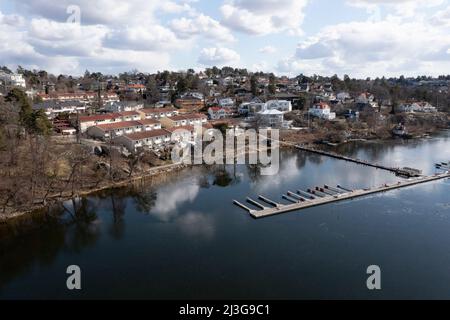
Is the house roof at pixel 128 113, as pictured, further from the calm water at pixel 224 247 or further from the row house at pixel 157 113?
the calm water at pixel 224 247

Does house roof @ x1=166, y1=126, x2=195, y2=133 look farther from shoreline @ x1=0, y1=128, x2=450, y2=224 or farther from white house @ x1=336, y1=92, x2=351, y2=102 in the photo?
white house @ x1=336, y1=92, x2=351, y2=102

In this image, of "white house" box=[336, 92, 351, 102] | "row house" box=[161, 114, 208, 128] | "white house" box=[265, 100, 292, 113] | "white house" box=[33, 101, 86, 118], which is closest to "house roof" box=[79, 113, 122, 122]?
"row house" box=[161, 114, 208, 128]

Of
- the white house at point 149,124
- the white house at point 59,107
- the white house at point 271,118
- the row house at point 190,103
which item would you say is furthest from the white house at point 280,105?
the white house at point 59,107

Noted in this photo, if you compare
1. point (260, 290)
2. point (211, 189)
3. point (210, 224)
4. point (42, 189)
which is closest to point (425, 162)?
point (211, 189)

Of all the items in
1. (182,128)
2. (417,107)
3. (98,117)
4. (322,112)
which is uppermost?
(417,107)

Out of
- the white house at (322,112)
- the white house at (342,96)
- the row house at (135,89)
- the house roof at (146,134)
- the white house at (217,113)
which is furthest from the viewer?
the white house at (342,96)

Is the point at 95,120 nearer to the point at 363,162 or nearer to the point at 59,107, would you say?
the point at 59,107

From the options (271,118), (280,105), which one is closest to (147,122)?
(271,118)
